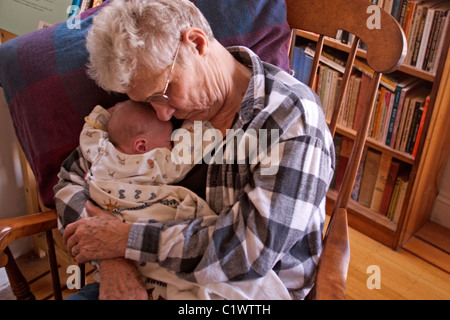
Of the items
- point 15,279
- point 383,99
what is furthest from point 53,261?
point 383,99

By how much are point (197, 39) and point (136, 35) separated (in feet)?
0.52

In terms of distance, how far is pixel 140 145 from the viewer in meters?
1.15

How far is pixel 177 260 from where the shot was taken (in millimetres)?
932

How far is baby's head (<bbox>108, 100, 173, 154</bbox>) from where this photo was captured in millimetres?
1136

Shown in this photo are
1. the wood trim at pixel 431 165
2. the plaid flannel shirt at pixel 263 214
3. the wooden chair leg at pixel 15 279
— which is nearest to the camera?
the plaid flannel shirt at pixel 263 214

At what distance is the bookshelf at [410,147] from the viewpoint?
1.71 meters

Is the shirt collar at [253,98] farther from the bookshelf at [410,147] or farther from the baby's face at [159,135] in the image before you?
the bookshelf at [410,147]

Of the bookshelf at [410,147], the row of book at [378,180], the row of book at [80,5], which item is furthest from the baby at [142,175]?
the row of book at [378,180]

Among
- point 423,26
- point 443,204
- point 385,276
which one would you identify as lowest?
point 385,276

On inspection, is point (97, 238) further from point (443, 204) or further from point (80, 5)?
point (443, 204)

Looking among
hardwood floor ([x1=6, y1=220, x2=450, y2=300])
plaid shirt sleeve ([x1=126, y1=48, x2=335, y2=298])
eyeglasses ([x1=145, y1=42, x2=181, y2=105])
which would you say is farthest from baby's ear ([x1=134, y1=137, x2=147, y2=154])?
hardwood floor ([x1=6, y1=220, x2=450, y2=300])

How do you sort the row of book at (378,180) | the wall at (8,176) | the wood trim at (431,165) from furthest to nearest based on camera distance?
the row of book at (378,180) < the wood trim at (431,165) < the wall at (8,176)

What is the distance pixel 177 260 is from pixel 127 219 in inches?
8.3

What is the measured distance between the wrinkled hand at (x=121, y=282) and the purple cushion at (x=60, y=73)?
36 centimetres
